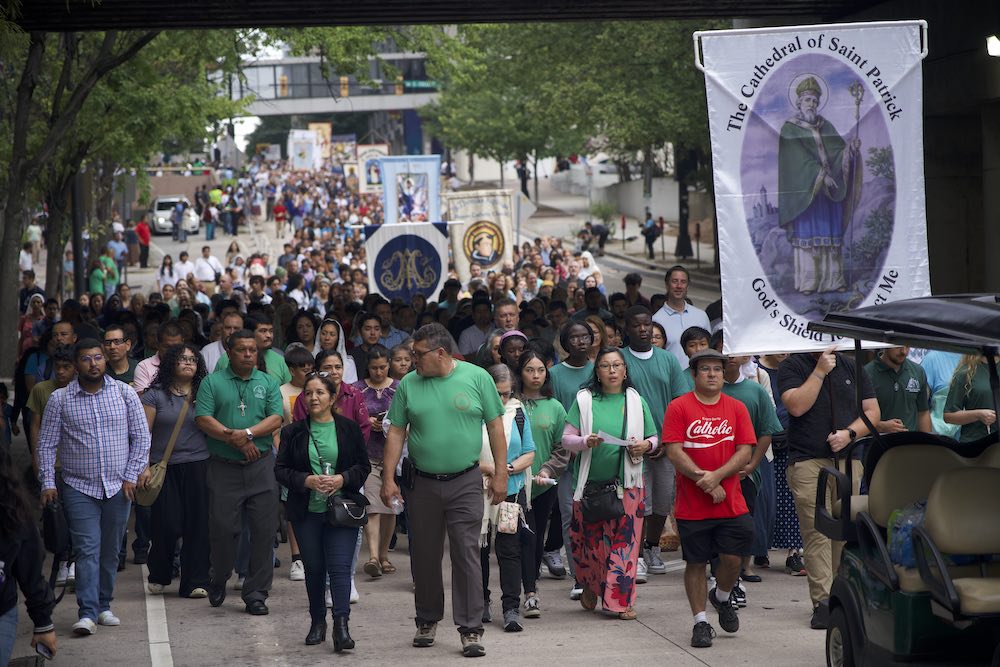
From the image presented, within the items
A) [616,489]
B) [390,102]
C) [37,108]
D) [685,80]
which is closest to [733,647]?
[616,489]

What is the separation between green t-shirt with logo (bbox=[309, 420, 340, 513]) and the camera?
9.20m

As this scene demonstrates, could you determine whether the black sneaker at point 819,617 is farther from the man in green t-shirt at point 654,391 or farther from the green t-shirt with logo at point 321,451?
the green t-shirt with logo at point 321,451

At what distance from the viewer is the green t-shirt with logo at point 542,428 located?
33.0ft

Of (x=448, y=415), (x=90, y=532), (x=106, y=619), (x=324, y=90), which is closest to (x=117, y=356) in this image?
(x=90, y=532)

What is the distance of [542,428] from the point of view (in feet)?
33.0

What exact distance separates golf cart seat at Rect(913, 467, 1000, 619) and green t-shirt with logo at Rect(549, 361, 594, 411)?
4632 mm

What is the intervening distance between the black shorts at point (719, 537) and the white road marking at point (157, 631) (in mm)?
3168

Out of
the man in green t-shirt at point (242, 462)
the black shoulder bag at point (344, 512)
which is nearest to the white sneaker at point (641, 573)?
the black shoulder bag at point (344, 512)

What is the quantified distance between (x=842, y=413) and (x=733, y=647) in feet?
5.32

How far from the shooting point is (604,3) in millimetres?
16656

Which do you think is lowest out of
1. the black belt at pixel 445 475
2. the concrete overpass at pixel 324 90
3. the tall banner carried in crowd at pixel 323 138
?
the black belt at pixel 445 475

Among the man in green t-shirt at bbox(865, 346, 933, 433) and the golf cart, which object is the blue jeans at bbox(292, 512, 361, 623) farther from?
the man in green t-shirt at bbox(865, 346, 933, 433)

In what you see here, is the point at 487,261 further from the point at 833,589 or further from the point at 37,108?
the point at 833,589

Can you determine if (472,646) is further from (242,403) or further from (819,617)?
(242,403)
